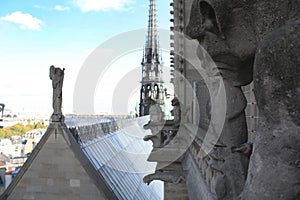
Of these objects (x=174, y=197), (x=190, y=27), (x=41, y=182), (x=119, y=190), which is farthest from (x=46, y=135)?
(x=190, y=27)

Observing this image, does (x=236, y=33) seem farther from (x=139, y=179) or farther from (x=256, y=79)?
(x=139, y=179)

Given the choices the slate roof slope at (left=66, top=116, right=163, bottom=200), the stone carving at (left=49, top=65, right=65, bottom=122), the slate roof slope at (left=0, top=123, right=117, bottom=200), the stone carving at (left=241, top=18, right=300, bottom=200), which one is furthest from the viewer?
the slate roof slope at (left=66, top=116, right=163, bottom=200)

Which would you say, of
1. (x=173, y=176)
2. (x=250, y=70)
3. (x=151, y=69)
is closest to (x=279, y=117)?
(x=250, y=70)

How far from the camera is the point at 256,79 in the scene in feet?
4.71

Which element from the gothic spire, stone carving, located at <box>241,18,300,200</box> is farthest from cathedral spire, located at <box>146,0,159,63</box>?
stone carving, located at <box>241,18,300,200</box>

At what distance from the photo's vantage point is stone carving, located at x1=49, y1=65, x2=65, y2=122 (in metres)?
11.8

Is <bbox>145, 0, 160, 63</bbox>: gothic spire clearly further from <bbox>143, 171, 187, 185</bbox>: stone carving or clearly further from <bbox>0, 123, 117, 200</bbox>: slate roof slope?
<bbox>143, 171, 187, 185</bbox>: stone carving

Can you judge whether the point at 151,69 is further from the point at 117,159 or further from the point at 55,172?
the point at 55,172

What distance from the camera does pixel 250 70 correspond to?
73.0 inches

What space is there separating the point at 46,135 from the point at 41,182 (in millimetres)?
1583

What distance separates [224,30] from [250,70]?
0.99ft

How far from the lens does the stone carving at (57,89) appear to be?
38.6ft

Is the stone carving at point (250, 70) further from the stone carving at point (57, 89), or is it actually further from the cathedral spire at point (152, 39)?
the cathedral spire at point (152, 39)

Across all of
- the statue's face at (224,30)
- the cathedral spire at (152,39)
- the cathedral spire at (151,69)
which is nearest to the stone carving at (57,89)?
the statue's face at (224,30)
